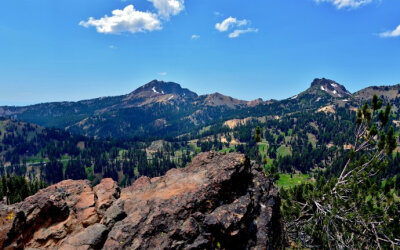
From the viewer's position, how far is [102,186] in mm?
26469

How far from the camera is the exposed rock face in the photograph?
56.0 ft

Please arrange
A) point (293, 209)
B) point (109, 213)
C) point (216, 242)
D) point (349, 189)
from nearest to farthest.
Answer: point (216, 242) → point (109, 213) → point (349, 189) → point (293, 209)

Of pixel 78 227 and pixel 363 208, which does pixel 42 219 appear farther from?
pixel 363 208

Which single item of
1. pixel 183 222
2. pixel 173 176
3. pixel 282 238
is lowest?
pixel 282 238

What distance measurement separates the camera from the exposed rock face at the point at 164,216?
17078 mm

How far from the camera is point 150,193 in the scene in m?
21.8

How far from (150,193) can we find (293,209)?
95.0 ft

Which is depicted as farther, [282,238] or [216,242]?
[282,238]

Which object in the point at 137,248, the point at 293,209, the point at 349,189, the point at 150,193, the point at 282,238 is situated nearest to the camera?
the point at 137,248

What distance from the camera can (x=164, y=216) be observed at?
1817cm

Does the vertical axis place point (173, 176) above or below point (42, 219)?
above

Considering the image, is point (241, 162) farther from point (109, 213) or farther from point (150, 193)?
point (109, 213)

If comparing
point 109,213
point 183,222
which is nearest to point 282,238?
point 183,222

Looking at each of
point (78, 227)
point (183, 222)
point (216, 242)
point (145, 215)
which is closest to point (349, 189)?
point (216, 242)
